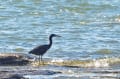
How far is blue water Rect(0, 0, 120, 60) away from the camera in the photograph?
18891 millimetres

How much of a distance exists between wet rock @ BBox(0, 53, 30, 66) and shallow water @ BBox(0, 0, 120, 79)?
1.47 metres

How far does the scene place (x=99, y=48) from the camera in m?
19.0

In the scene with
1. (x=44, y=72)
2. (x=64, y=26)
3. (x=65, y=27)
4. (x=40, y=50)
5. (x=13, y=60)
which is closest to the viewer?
(x=44, y=72)

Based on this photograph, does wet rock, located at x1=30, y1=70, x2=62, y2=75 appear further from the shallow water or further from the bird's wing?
the bird's wing

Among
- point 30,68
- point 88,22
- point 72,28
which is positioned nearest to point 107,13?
point 88,22

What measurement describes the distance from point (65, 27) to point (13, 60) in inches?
315

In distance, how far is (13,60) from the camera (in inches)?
632

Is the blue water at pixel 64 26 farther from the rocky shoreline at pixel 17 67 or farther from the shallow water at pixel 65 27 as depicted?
the rocky shoreline at pixel 17 67

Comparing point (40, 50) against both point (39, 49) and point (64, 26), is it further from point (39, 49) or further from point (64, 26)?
point (64, 26)

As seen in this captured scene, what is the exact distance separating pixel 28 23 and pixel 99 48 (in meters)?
6.61

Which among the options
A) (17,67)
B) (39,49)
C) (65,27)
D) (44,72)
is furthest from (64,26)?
(44,72)

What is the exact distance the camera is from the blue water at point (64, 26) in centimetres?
1889

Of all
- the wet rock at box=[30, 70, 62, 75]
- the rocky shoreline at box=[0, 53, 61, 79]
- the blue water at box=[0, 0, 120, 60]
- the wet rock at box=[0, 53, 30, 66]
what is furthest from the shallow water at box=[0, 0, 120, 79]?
the wet rock at box=[0, 53, 30, 66]

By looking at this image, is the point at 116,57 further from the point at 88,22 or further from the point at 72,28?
the point at 88,22
